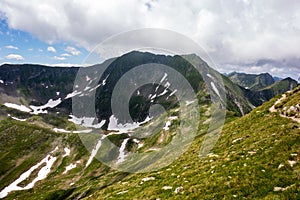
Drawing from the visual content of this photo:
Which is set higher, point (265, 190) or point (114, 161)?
point (265, 190)

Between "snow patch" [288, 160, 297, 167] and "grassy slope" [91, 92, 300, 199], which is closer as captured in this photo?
"grassy slope" [91, 92, 300, 199]

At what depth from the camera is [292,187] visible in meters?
16.9

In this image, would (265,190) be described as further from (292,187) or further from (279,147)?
(279,147)

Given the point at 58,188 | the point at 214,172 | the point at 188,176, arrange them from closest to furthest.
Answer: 1. the point at 214,172
2. the point at 188,176
3. the point at 58,188

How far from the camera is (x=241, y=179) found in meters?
20.1

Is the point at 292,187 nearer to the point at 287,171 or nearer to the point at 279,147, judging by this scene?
the point at 287,171

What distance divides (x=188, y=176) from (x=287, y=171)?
9.19 meters

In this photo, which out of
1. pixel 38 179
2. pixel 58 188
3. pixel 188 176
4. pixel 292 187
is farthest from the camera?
pixel 38 179

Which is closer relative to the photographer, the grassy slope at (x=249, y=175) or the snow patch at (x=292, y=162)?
the grassy slope at (x=249, y=175)

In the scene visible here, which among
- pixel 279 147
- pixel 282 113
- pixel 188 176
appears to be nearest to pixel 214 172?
pixel 188 176

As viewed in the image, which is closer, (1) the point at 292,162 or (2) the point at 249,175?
(2) the point at 249,175

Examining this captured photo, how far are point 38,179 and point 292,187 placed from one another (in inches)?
7749

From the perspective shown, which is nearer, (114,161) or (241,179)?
(241,179)

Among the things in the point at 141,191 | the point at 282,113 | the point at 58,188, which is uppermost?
the point at 282,113
